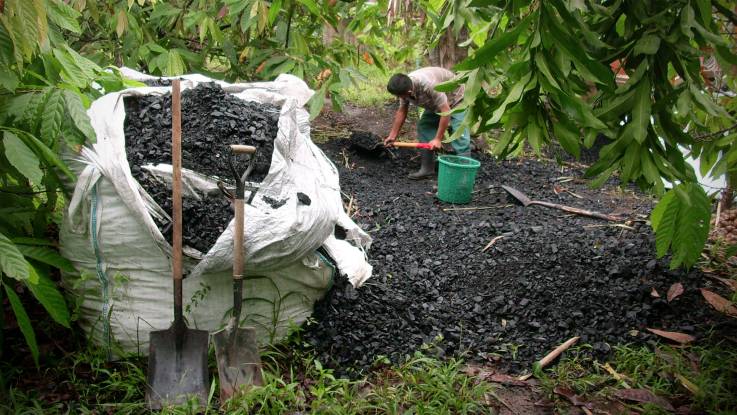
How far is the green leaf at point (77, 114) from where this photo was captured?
1897 mm

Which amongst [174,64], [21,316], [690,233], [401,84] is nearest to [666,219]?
[690,233]

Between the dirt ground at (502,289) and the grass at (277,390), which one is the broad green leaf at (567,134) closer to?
the grass at (277,390)

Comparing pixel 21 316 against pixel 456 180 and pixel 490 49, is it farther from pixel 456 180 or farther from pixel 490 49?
pixel 456 180

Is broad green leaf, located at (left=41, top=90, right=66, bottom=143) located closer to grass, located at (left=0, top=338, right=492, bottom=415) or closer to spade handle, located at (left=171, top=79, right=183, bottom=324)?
spade handle, located at (left=171, top=79, right=183, bottom=324)

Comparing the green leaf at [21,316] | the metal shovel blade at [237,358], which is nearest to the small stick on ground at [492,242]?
the metal shovel blade at [237,358]

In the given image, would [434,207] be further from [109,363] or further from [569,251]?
[109,363]

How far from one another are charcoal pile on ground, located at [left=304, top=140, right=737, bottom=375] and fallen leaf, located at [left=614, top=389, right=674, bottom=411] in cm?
28

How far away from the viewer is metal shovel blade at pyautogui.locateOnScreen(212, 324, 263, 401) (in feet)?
7.34

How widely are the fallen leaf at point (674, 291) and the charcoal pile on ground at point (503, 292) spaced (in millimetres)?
32

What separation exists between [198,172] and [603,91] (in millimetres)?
1618

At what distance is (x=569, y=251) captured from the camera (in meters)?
3.24

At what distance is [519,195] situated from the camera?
4.41 metres

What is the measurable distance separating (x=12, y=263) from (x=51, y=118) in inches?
19.4

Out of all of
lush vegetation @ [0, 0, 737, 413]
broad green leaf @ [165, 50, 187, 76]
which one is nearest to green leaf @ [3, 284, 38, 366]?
lush vegetation @ [0, 0, 737, 413]
